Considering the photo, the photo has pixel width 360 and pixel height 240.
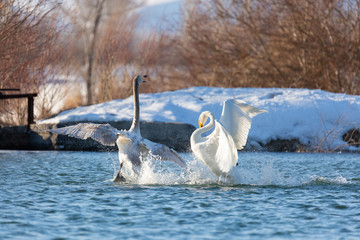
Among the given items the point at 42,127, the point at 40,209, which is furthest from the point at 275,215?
the point at 42,127

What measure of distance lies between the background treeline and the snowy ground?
1943mm

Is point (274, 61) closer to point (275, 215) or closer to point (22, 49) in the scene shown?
point (22, 49)

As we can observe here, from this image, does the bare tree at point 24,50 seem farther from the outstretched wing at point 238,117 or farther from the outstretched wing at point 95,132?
the outstretched wing at point 238,117

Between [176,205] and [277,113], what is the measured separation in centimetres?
824

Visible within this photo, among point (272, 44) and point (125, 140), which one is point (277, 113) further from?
point (125, 140)

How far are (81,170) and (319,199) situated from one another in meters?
4.22

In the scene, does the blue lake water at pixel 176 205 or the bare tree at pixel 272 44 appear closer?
the blue lake water at pixel 176 205

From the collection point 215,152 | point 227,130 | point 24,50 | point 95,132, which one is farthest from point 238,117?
point 24,50

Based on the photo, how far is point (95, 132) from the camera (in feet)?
26.7

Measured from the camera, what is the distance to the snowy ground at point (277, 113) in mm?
13734

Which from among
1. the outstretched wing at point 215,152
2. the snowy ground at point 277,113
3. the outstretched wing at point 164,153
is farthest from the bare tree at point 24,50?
the outstretched wing at point 215,152

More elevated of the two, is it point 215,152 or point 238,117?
point 238,117

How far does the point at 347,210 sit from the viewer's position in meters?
6.20

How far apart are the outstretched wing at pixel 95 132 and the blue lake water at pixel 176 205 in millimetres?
596
